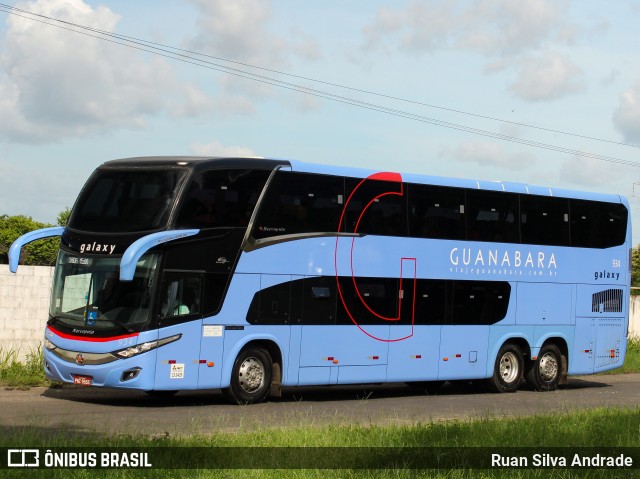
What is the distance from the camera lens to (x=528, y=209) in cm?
2523

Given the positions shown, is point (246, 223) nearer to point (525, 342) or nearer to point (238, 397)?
point (238, 397)

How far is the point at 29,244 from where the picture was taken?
153ft

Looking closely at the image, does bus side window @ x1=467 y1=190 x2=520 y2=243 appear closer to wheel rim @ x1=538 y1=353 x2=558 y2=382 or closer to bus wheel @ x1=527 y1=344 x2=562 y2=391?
bus wheel @ x1=527 y1=344 x2=562 y2=391

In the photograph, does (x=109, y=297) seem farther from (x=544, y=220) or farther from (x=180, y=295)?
(x=544, y=220)

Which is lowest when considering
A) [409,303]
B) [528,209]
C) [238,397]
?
[238,397]

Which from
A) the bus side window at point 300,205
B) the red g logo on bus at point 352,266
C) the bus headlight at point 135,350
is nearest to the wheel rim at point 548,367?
the red g logo on bus at point 352,266

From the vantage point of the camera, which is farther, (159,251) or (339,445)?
(159,251)

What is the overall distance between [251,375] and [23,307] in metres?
5.34

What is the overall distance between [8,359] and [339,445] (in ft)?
37.6

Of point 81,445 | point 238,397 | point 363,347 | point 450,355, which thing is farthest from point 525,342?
point 81,445

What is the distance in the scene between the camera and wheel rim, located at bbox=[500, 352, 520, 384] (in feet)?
83.0

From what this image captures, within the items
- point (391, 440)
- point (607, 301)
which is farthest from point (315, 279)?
point (607, 301)

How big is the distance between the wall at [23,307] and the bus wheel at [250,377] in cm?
497

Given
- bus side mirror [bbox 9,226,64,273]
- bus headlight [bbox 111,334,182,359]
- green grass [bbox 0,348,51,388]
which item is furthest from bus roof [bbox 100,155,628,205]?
green grass [bbox 0,348,51,388]
